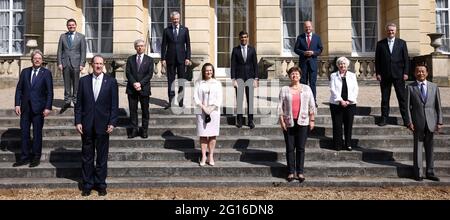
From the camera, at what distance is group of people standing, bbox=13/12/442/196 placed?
19.5 ft

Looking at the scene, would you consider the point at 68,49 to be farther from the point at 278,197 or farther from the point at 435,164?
the point at 435,164

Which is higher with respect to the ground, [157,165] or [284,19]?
[284,19]

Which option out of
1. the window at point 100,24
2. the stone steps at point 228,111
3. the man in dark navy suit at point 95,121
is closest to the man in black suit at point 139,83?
the stone steps at point 228,111

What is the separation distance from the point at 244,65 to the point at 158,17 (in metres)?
9.64

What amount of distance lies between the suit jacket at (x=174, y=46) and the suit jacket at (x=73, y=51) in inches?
70.2

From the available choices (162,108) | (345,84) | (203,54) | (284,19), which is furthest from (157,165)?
(284,19)

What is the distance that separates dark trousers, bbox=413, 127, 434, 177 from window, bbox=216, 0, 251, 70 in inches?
424

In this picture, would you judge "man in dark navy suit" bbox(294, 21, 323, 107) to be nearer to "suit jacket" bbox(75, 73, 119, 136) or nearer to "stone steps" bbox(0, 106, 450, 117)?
"stone steps" bbox(0, 106, 450, 117)

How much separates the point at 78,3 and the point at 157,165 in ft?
39.5

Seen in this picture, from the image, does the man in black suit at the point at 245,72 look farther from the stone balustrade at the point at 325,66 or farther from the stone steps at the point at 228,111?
the stone balustrade at the point at 325,66

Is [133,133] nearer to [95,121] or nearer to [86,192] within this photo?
[95,121]

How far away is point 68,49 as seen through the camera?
8.63 m

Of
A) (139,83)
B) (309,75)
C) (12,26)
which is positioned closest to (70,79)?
(139,83)

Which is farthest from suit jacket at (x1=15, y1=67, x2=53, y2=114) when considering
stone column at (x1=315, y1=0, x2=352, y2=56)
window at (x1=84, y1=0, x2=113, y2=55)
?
stone column at (x1=315, y1=0, x2=352, y2=56)
